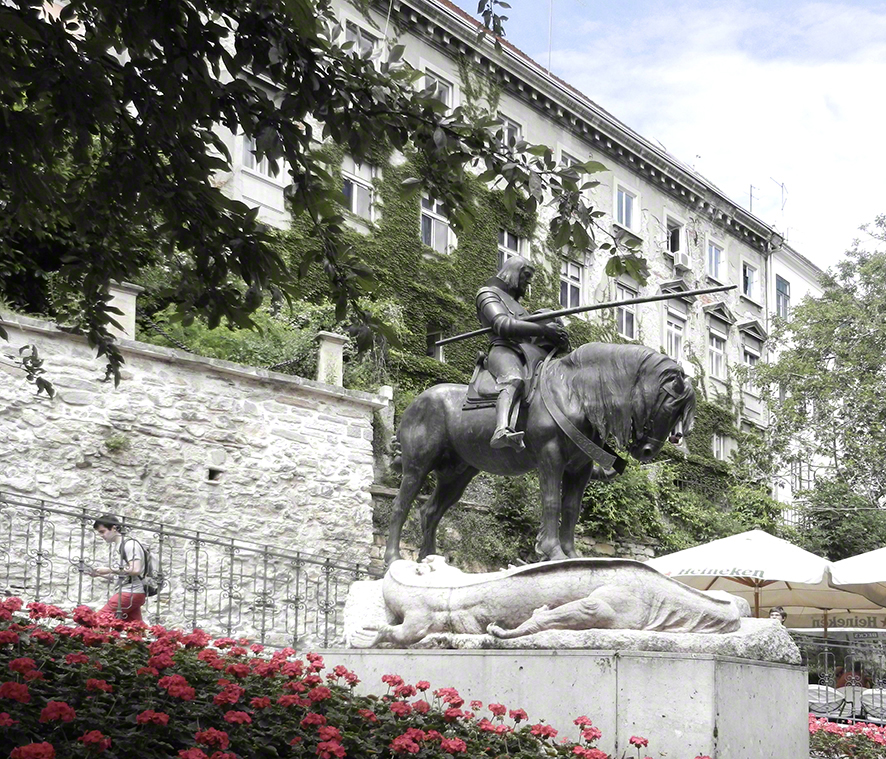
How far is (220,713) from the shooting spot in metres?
5.64

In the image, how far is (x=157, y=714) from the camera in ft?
16.3

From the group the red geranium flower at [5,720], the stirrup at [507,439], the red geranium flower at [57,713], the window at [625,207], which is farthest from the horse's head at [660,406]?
the window at [625,207]

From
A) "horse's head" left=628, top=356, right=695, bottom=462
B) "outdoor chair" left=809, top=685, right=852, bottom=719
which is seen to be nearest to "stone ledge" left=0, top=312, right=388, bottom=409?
"outdoor chair" left=809, top=685, right=852, bottom=719

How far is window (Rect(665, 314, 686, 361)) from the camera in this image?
33.0 meters

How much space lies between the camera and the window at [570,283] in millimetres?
29031

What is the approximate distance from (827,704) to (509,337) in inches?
283

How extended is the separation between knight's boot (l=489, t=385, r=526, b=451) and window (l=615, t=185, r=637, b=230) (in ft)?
79.6

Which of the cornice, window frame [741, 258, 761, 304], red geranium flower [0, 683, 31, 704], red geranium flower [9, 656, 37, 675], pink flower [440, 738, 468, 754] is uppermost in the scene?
the cornice

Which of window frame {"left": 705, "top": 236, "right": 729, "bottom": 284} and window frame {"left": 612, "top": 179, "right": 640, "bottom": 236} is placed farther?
window frame {"left": 705, "top": 236, "right": 729, "bottom": 284}

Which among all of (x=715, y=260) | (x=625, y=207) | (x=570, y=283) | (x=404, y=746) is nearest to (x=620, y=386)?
(x=404, y=746)

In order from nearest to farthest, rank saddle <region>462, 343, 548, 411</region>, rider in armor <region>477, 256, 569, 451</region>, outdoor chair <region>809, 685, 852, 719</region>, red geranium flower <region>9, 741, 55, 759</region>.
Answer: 1. red geranium flower <region>9, 741, 55, 759</region>
2. rider in armor <region>477, 256, 569, 451</region>
3. saddle <region>462, 343, 548, 411</region>
4. outdoor chair <region>809, 685, 852, 719</region>

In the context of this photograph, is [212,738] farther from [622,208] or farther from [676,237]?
[676,237]

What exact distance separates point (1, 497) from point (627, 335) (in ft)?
71.2

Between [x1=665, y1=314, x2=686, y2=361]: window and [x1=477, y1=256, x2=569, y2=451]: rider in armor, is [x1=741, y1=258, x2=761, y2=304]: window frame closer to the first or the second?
[x1=665, y1=314, x2=686, y2=361]: window
